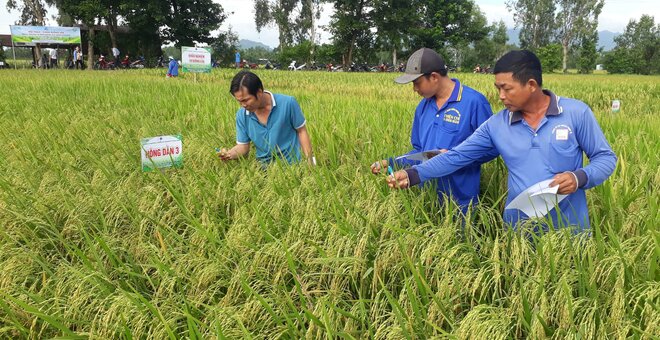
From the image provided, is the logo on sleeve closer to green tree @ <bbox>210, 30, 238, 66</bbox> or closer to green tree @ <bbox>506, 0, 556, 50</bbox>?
green tree @ <bbox>210, 30, 238, 66</bbox>

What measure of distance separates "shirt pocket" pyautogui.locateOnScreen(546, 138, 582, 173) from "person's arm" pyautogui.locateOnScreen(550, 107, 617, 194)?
3 centimetres

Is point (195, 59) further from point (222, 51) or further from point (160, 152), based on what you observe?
point (222, 51)

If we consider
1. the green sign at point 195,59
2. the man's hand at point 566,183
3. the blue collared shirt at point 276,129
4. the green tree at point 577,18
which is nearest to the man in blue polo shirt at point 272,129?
the blue collared shirt at point 276,129

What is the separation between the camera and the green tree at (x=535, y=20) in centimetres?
3802

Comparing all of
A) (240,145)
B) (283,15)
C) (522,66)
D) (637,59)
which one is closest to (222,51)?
(283,15)

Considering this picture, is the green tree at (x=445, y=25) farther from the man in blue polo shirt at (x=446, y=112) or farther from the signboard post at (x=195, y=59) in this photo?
the man in blue polo shirt at (x=446, y=112)

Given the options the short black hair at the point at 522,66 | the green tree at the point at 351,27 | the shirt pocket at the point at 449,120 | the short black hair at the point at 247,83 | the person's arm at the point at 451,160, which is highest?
the green tree at the point at 351,27

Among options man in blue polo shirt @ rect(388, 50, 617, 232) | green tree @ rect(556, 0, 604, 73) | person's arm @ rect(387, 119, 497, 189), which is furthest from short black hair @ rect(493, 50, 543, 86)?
green tree @ rect(556, 0, 604, 73)

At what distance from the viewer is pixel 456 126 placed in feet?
5.92

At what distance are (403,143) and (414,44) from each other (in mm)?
26854

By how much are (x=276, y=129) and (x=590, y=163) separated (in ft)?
5.02

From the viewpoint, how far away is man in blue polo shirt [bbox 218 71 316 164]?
7.54 ft

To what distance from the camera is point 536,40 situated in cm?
3981

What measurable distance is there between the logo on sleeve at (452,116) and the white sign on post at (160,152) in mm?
1360
